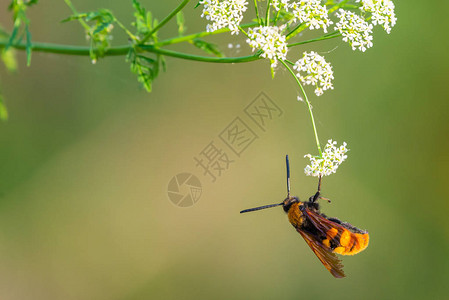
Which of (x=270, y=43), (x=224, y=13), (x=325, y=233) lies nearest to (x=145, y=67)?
(x=224, y=13)

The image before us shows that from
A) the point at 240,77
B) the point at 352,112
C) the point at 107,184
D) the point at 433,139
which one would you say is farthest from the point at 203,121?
the point at 433,139

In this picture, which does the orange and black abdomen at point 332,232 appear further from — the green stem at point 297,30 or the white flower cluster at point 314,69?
the green stem at point 297,30

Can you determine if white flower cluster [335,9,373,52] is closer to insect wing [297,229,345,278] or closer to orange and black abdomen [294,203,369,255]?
orange and black abdomen [294,203,369,255]

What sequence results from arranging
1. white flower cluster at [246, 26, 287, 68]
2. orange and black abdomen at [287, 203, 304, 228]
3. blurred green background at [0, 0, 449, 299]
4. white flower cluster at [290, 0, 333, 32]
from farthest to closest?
blurred green background at [0, 0, 449, 299] → orange and black abdomen at [287, 203, 304, 228] → white flower cluster at [290, 0, 333, 32] → white flower cluster at [246, 26, 287, 68]

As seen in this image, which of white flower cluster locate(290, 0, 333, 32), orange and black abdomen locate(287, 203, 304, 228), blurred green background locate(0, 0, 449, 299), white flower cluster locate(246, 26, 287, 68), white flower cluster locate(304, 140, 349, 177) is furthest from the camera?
blurred green background locate(0, 0, 449, 299)

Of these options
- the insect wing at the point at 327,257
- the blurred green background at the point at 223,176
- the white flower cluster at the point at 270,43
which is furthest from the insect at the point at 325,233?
the blurred green background at the point at 223,176

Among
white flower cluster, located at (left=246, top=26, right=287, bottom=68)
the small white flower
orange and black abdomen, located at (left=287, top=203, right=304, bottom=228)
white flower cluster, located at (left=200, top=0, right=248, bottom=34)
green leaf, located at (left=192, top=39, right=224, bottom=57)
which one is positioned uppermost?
green leaf, located at (left=192, top=39, right=224, bottom=57)

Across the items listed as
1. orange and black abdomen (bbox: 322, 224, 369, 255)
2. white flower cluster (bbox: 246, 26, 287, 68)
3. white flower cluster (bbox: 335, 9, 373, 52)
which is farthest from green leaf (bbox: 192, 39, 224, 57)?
orange and black abdomen (bbox: 322, 224, 369, 255)
